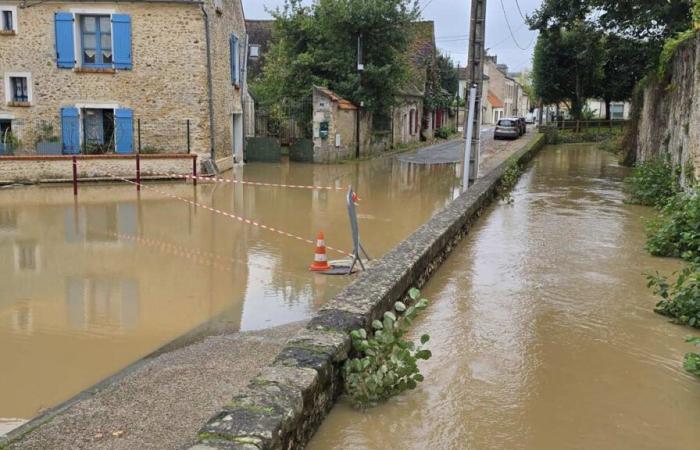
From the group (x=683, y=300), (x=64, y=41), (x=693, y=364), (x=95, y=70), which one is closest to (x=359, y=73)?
(x=95, y=70)

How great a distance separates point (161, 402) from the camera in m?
4.75

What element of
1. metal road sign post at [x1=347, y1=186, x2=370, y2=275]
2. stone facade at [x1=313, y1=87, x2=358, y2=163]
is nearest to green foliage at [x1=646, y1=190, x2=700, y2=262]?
metal road sign post at [x1=347, y1=186, x2=370, y2=275]

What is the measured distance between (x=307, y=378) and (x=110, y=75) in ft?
61.2

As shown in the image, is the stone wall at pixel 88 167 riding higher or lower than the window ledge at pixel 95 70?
lower

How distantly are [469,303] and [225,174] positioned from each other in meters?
15.9

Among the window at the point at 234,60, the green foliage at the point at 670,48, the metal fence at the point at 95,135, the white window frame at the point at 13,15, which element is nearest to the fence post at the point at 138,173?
the metal fence at the point at 95,135

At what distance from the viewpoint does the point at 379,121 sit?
29.5 metres

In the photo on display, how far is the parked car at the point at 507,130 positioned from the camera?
3978cm

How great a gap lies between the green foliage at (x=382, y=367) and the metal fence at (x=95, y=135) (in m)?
17.2

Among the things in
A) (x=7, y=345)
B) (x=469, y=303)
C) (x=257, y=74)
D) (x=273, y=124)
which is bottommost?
(x=7, y=345)

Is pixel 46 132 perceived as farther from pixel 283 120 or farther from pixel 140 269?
pixel 140 269

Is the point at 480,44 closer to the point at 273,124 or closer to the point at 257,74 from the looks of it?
the point at 273,124

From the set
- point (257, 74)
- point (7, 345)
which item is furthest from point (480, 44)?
point (257, 74)

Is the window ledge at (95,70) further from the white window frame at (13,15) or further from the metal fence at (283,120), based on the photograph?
the metal fence at (283,120)
